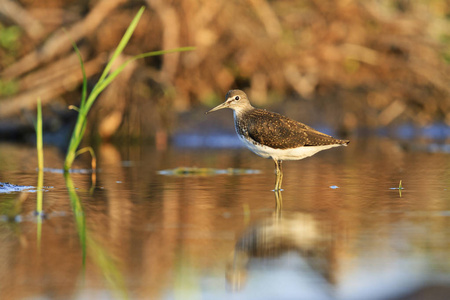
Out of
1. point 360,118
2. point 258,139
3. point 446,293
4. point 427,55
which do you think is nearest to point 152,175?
point 258,139

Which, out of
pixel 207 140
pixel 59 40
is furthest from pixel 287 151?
pixel 59 40

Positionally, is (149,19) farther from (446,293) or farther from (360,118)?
(446,293)

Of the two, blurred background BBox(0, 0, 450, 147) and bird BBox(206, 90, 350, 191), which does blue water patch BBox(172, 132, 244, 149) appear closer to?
blurred background BBox(0, 0, 450, 147)

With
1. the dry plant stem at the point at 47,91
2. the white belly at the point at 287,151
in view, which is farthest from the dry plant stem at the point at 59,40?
the white belly at the point at 287,151

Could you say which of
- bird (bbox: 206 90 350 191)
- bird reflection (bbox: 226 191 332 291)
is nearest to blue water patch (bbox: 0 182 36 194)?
bird (bbox: 206 90 350 191)

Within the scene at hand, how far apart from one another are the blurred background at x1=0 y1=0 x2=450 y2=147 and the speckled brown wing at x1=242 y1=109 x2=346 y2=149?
307 inches

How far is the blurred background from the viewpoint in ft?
54.5

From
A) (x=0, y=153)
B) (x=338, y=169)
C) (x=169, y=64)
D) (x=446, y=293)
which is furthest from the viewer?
(x=169, y=64)

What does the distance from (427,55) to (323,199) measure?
41.7 feet

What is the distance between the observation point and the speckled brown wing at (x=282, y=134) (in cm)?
840

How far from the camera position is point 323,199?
737 centimetres

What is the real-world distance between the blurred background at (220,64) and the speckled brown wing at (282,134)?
25.6ft

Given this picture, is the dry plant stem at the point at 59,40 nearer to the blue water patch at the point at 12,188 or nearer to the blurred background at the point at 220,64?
the blurred background at the point at 220,64

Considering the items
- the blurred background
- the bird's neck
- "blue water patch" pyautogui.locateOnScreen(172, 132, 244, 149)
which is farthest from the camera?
the blurred background
